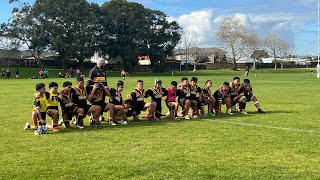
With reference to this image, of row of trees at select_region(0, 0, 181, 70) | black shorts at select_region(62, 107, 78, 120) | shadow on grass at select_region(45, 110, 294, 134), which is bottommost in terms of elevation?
shadow on grass at select_region(45, 110, 294, 134)

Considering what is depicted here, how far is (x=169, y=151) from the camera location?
8.10 meters

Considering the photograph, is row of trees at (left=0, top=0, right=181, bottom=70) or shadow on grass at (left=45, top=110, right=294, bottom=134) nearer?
shadow on grass at (left=45, top=110, right=294, bottom=134)

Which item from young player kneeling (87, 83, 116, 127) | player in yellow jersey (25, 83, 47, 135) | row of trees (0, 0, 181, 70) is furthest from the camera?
row of trees (0, 0, 181, 70)

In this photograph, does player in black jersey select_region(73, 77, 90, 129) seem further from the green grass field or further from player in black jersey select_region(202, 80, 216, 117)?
player in black jersey select_region(202, 80, 216, 117)

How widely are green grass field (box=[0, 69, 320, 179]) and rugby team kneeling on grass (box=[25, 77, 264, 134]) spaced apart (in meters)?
0.48

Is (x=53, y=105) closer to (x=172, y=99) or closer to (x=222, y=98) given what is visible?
(x=172, y=99)

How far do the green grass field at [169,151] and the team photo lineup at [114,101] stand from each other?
50cm

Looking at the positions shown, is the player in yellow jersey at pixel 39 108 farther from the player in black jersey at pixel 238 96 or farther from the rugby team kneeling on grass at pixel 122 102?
the player in black jersey at pixel 238 96

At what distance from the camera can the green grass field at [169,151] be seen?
6.52 meters

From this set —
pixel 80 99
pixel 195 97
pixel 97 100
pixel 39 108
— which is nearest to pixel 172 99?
pixel 195 97

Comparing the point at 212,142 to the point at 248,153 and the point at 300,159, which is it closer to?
the point at 248,153

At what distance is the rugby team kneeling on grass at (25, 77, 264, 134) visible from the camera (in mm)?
11023

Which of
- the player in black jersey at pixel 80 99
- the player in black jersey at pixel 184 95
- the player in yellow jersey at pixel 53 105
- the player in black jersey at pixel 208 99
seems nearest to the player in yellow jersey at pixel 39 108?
the player in yellow jersey at pixel 53 105

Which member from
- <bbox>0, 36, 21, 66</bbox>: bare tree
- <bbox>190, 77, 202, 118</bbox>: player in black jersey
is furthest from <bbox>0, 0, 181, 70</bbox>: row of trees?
<bbox>190, 77, 202, 118</bbox>: player in black jersey
